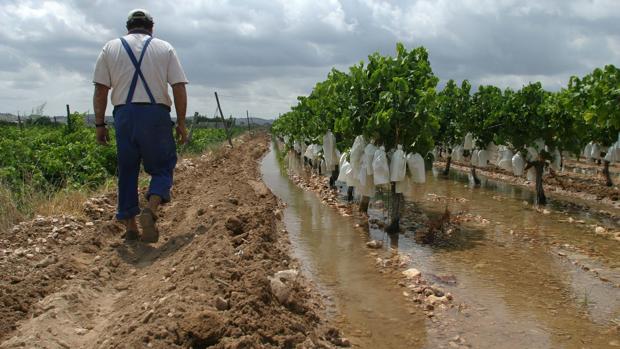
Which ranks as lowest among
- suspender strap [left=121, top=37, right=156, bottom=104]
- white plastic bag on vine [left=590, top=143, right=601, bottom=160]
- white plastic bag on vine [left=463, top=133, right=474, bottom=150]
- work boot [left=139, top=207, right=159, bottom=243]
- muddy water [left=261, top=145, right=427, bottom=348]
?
muddy water [left=261, top=145, right=427, bottom=348]

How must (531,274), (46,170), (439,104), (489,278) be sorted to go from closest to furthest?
(489,278), (531,274), (46,170), (439,104)

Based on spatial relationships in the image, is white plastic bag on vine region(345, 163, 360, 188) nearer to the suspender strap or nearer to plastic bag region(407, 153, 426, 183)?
plastic bag region(407, 153, 426, 183)

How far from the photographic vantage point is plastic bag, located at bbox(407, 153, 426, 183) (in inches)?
317

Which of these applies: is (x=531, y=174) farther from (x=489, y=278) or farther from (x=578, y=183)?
(x=489, y=278)

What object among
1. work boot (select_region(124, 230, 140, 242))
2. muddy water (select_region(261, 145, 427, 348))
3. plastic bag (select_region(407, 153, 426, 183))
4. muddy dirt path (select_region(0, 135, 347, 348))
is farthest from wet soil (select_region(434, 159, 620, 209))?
work boot (select_region(124, 230, 140, 242))

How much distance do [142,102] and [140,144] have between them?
1.50 feet

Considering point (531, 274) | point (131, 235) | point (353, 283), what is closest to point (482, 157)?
point (531, 274)

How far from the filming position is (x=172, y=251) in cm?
559

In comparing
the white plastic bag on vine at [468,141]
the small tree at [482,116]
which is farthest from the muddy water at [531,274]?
the white plastic bag on vine at [468,141]

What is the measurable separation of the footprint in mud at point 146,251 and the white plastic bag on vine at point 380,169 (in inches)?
127

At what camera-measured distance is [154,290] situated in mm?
4164

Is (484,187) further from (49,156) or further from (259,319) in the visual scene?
(259,319)

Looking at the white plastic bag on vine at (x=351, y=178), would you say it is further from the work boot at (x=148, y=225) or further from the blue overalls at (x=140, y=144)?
the work boot at (x=148, y=225)

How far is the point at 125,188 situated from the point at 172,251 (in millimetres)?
892
